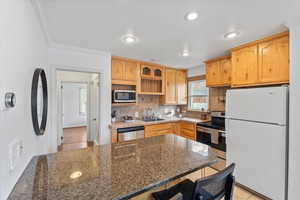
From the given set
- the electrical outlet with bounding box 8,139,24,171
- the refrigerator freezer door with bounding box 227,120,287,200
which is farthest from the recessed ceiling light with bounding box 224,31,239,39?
the electrical outlet with bounding box 8,139,24,171

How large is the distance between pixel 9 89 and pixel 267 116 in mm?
2703

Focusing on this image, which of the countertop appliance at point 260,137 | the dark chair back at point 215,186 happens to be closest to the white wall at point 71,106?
the countertop appliance at point 260,137

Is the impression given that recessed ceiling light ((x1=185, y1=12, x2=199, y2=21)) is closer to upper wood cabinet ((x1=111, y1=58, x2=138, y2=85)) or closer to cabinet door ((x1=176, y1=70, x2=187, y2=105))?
upper wood cabinet ((x1=111, y1=58, x2=138, y2=85))

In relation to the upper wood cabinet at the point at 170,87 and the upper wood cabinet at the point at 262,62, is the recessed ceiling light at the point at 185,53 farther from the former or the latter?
the upper wood cabinet at the point at 170,87

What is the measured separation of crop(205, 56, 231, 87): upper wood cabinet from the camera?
2848 millimetres

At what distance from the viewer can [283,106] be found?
1.75m

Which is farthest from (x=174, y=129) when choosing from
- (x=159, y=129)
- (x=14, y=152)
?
(x=14, y=152)

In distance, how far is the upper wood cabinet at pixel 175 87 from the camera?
13.0 ft

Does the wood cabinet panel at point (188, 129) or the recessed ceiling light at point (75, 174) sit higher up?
the recessed ceiling light at point (75, 174)

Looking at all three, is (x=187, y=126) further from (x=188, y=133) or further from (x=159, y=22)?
(x=159, y=22)

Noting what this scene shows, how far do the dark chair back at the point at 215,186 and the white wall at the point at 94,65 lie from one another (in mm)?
2388

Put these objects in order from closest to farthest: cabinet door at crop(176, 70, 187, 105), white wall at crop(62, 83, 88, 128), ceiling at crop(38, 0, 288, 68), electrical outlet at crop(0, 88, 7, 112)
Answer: electrical outlet at crop(0, 88, 7, 112) → ceiling at crop(38, 0, 288, 68) → cabinet door at crop(176, 70, 187, 105) → white wall at crop(62, 83, 88, 128)

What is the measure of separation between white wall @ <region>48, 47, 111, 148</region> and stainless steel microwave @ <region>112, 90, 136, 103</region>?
0.55 ft

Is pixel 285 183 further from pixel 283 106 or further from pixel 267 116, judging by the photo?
pixel 283 106
